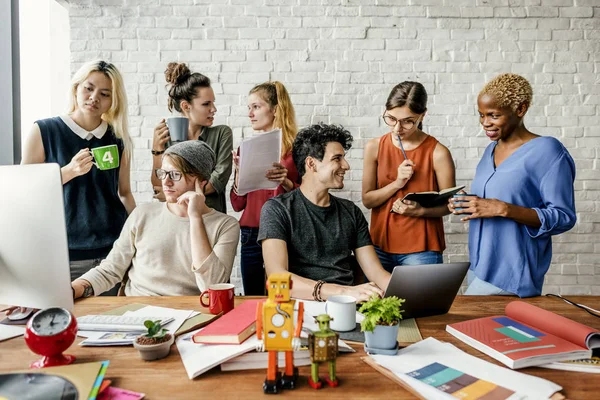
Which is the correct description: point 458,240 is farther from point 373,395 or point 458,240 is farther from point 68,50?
point 68,50

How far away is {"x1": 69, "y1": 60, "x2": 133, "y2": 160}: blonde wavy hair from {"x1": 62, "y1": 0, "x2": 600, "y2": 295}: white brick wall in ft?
3.19

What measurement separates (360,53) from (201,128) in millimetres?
1355

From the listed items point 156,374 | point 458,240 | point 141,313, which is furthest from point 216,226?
point 458,240

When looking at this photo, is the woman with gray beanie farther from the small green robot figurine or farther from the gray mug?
the small green robot figurine

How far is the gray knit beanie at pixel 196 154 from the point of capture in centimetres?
176

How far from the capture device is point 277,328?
32.6 inches

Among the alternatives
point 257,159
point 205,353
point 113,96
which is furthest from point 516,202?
point 113,96

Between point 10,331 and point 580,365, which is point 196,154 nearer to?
point 10,331

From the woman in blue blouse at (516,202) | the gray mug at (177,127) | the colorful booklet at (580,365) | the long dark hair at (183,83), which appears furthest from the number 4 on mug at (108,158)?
the colorful booklet at (580,365)

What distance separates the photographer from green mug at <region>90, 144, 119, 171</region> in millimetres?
1910

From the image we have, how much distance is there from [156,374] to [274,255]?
0.81m

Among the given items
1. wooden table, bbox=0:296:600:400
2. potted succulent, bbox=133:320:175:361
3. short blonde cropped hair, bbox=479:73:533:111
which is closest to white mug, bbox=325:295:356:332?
wooden table, bbox=0:296:600:400

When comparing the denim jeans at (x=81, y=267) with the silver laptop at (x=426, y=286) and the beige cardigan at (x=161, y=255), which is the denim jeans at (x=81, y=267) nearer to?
the beige cardigan at (x=161, y=255)

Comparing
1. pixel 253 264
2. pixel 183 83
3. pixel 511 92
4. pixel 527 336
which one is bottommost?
pixel 253 264
